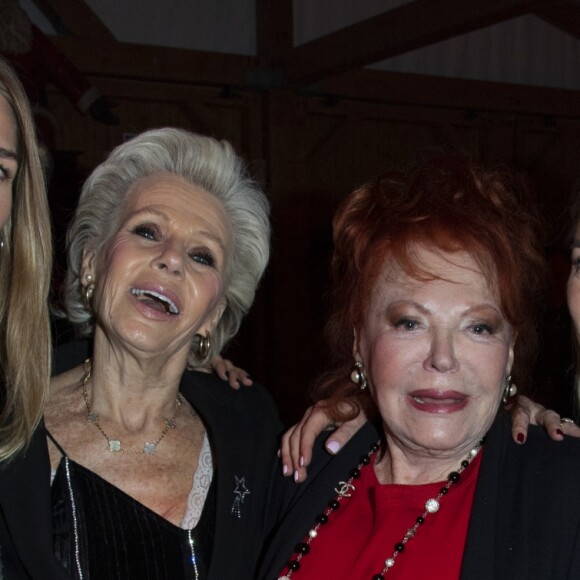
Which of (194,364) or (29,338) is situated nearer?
(29,338)

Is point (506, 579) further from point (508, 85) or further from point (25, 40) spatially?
point (508, 85)

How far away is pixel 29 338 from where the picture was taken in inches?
83.3

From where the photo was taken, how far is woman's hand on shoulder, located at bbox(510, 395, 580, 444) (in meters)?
1.95

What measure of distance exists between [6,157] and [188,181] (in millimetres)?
564

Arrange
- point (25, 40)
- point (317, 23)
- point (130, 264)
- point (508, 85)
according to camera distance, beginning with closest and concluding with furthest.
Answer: point (130, 264), point (25, 40), point (317, 23), point (508, 85)

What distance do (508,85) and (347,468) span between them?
609 centimetres

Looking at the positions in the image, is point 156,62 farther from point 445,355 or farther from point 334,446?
point 445,355

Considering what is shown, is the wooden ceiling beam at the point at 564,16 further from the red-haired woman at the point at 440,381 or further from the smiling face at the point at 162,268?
the red-haired woman at the point at 440,381

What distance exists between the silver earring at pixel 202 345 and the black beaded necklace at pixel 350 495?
0.55 m

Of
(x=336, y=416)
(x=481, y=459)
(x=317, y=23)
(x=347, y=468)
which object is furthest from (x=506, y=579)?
(x=317, y=23)

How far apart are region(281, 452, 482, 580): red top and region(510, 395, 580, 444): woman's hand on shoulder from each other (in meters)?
0.11

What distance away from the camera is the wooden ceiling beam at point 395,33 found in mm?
4719

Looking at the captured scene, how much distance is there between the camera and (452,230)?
6.52 ft

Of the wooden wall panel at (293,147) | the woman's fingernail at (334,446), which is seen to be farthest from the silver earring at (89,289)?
the wooden wall panel at (293,147)
